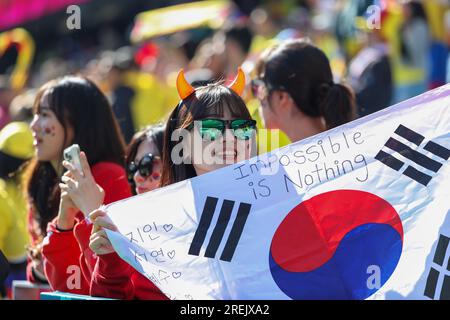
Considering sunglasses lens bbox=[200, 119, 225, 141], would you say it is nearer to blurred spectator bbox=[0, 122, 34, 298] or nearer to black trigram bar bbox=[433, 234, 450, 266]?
black trigram bar bbox=[433, 234, 450, 266]

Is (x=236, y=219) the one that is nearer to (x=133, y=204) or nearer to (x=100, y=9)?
(x=133, y=204)

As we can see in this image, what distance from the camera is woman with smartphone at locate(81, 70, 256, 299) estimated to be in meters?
3.96

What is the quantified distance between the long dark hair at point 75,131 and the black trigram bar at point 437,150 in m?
2.10

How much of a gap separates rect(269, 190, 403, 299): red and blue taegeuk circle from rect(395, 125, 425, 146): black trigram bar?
27 cm

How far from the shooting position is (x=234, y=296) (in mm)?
3516

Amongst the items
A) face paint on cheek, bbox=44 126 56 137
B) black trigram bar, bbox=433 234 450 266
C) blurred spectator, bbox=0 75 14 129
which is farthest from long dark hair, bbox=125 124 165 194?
blurred spectator, bbox=0 75 14 129

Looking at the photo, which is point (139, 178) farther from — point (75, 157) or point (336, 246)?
point (336, 246)

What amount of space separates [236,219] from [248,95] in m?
2.43

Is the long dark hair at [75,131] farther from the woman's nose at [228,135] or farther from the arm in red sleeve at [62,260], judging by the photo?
the woman's nose at [228,135]

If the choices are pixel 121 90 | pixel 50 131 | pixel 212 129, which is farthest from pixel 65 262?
pixel 121 90

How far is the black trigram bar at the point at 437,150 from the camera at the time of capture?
3721 millimetres

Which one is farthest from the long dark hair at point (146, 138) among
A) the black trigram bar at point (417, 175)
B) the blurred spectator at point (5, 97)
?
the blurred spectator at point (5, 97)

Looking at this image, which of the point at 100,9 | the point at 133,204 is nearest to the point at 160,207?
the point at 133,204

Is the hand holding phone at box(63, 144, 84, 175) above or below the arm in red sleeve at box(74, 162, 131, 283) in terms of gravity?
above
